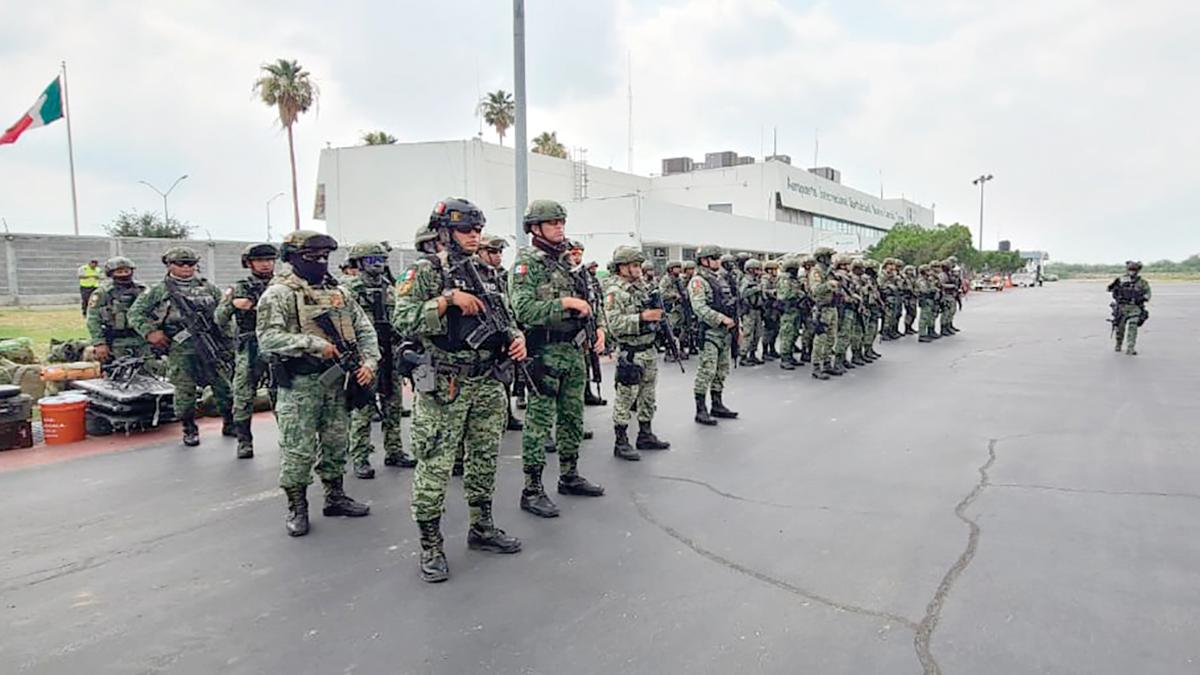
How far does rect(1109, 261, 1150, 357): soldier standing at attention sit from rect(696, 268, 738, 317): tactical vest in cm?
862

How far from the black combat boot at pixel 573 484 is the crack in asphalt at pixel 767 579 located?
1.52 feet

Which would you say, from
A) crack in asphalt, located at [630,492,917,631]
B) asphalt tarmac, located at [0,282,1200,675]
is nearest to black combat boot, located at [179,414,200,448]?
asphalt tarmac, located at [0,282,1200,675]

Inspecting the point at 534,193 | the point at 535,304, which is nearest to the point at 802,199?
the point at 534,193

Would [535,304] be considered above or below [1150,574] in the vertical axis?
above

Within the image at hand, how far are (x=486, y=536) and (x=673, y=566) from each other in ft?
3.57

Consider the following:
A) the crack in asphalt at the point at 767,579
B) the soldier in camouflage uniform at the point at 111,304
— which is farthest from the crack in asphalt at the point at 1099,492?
the soldier in camouflage uniform at the point at 111,304

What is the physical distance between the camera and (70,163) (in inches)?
1196

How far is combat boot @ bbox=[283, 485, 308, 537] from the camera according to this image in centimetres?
415

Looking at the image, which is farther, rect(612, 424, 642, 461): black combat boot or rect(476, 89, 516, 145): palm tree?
rect(476, 89, 516, 145): palm tree

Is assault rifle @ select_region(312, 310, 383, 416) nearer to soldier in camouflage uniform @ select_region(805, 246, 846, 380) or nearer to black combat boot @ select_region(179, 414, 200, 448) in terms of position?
black combat boot @ select_region(179, 414, 200, 448)

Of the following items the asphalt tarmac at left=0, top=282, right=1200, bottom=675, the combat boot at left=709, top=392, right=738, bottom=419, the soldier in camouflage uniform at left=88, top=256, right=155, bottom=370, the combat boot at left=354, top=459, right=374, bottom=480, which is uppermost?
the soldier in camouflage uniform at left=88, top=256, right=155, bottom=370

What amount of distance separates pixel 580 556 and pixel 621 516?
67cm

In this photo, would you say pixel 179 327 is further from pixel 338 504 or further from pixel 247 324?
pixel 338 504

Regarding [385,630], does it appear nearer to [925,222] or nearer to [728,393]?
[728,393]
